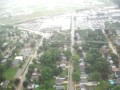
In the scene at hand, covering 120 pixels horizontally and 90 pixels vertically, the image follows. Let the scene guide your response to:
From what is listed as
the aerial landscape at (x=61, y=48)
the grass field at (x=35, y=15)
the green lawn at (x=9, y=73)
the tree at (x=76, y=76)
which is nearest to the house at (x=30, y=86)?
the aerial landscape at (x=61, y=48)

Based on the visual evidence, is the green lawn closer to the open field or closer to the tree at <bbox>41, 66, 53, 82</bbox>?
the tree at <bbox>41, 66, 53, 82</bbox>

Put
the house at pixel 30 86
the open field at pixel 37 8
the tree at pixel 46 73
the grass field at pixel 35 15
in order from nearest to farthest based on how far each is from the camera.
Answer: the house at pixel 30 86 < the tree at pixel 46 73 < the grass field at pixel 35 15 < the open field at pixel 37 8

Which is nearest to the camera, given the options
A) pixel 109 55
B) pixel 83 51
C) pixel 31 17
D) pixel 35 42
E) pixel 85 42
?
pixel 109 55

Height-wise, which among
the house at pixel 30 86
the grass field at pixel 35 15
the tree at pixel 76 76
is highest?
the grass field at pixel 35 15

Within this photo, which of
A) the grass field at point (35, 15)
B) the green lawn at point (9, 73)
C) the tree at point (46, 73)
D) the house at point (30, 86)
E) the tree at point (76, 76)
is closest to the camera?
the house at point (30, 86)

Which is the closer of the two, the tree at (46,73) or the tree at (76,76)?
the tree at (76,76)

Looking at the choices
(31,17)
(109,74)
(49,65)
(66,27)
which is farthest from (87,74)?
(31,17)

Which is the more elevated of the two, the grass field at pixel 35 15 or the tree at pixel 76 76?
the grass field at pixel 35 15

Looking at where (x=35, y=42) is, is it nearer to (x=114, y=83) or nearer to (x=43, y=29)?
(x=43, y=29)

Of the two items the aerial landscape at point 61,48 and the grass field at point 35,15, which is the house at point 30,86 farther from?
the grass field at point 35,15
